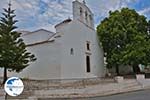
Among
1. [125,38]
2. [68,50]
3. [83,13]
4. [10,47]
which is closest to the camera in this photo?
[10,47]

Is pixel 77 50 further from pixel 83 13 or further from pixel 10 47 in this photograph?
pixel 10 47

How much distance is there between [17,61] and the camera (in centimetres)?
2117

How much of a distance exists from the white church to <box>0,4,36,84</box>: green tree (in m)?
4.54

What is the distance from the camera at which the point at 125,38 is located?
1310 inches

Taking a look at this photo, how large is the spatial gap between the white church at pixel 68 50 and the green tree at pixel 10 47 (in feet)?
14.9

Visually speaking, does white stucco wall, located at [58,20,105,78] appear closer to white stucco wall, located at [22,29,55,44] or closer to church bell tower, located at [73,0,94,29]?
church bell tower, located at [73,0,94,29]

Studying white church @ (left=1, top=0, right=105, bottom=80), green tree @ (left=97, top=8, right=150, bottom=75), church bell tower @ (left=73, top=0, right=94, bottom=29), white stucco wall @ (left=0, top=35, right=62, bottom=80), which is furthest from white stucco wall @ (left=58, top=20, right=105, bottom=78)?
green tree @ (left=97, top=8, right=150, bottom=75)

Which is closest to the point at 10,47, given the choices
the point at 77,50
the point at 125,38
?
the point at 77,50

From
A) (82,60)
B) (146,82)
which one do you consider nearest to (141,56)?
(146,82)

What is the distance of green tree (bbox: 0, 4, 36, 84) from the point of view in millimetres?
20359

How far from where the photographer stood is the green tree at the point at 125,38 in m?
31.0

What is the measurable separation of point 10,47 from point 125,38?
56.4ft

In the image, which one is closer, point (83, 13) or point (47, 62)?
point (47, 62)

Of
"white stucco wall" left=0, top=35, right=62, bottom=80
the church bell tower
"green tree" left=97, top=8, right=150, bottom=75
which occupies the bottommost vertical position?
"white stucco wall" left=0, top=35, right=62, bottom=80
